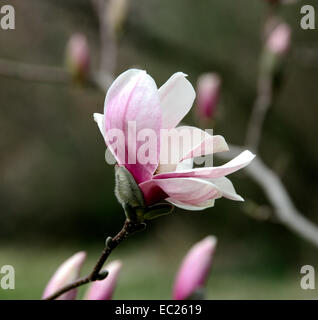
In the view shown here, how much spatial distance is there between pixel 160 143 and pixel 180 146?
26 millimetres

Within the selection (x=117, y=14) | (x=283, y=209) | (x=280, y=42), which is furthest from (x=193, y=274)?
(x=117, y=14)

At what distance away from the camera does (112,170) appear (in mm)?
3889

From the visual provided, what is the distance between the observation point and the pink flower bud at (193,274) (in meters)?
0.55

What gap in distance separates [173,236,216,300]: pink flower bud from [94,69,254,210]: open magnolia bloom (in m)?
0.15

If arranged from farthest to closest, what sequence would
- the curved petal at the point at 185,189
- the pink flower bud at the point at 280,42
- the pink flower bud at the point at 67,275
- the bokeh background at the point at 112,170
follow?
the bokeh background at the point at 112,170 → the pink flower bud at the point at 280,42 → the pink flower bud at the point at 67,275 → the curved petal at the point at 185,189

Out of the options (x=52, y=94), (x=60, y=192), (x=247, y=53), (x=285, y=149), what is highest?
(x=247, y=53)

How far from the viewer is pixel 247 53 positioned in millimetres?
3387

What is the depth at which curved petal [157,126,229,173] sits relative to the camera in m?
0.41

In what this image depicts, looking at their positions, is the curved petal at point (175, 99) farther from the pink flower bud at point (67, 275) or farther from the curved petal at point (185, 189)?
the pink flower bud at point (67, 275)

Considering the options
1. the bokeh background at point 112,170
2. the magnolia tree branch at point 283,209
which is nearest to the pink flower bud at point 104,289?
the magnolia tree branch at point 283,209

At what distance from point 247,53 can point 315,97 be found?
559 mm

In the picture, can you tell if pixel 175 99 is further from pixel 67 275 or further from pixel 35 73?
pixel 35 73
